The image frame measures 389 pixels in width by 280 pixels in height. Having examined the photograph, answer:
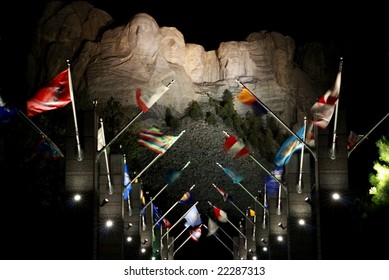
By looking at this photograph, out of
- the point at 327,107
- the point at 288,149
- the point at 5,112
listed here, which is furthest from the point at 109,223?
the point at 327,107

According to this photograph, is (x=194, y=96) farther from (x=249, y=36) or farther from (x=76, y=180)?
(x=76, y=180)

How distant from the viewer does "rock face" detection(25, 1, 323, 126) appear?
408 feet

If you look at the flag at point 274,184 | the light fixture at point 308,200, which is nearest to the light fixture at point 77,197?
the light fixture at point 308,200

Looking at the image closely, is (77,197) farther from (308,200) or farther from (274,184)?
(274,184)

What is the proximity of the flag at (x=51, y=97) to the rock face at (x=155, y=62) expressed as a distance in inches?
3369

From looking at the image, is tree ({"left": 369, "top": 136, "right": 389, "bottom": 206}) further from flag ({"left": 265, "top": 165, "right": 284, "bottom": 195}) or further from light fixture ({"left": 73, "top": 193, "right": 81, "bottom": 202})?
light fixture ({"left": 73, "top": 193, "right": 81, "bottom": 202})

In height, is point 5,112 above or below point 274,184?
below

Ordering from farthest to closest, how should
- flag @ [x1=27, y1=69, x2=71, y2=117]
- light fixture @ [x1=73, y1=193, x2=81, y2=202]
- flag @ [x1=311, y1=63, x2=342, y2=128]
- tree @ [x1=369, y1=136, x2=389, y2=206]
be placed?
tree @ [x1=369, y1=136, x2=389, y2=206] → light fixture @ [x1=73, y1=193, x2=81, y2=202] → flag @ [x1=311, y1=63, x2=342, y2=128] → flag @ [x1=27, y1=69, x2=71, y2=117]

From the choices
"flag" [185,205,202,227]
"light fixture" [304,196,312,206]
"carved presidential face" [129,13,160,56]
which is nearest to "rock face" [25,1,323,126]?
"carved presidential face" [129,13,160,56]

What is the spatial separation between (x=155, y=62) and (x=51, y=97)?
9810 centimetres

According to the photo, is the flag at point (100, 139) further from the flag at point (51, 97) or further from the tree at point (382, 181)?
the tree at point (382, 181)

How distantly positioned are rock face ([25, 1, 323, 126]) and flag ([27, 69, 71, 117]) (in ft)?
281

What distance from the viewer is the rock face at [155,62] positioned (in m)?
124

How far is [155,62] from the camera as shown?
129m
